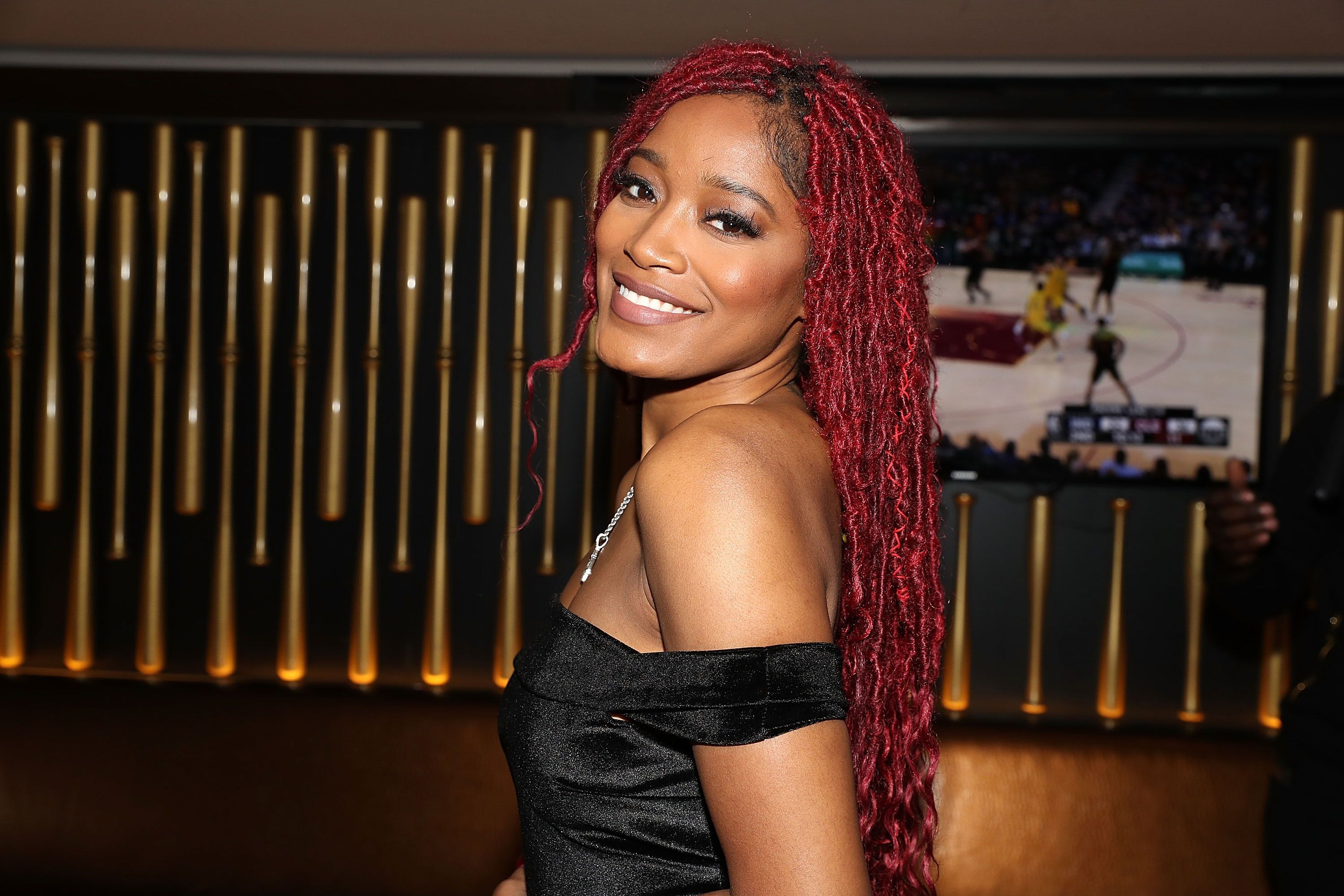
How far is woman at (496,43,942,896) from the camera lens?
0.82m

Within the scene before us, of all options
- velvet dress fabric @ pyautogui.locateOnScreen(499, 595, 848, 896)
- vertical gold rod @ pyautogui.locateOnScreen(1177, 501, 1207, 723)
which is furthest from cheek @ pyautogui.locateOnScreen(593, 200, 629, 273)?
vertical gold rod @ pyautogui.locateOnScreen(1177, 501, 1207, 723)

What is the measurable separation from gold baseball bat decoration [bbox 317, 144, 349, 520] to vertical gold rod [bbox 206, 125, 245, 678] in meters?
0.26

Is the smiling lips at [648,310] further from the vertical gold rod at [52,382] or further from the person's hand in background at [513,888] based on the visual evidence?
the vertical gold rod at [52,382]

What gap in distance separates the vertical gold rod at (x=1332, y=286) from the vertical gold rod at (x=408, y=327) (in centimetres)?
242

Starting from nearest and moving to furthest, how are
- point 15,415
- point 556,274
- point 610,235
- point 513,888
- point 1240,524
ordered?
1. point 610,235
2. point 513,888
3. point 1240,524
4. point 556,274
5. point 15,415

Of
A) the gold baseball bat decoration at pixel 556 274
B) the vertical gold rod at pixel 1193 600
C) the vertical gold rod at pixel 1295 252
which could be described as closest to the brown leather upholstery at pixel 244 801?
the gold baseball bat decoration at pixel 556 274

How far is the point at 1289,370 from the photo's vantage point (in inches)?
111

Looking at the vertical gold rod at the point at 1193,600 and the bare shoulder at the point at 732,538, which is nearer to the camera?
the bare shoulder at the point at 732,538

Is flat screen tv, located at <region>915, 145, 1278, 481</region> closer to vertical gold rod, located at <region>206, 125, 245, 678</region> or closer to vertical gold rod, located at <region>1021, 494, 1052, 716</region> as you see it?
vertical gold rod, located at <region>1021, 494, 1052, 716</region>

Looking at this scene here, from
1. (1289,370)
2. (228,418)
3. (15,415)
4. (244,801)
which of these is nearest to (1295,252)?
(1289,370)

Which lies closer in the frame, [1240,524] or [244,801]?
[1240,524]

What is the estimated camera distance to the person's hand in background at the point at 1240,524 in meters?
2.00

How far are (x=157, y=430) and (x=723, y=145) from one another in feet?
8.52

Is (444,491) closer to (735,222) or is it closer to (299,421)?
(299,421)
